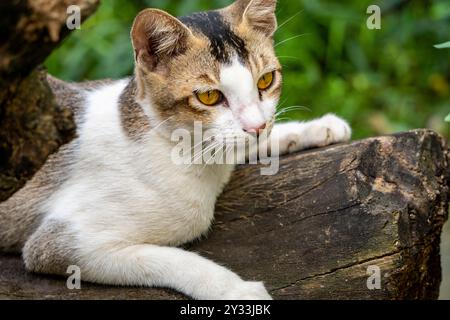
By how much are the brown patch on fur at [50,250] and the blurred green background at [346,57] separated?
2.60 meters

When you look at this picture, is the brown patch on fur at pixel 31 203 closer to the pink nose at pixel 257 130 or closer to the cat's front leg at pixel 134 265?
the cat's front leg at pixel 134 265

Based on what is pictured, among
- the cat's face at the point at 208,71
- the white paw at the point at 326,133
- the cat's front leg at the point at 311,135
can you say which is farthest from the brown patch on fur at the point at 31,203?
the white paw at the point at 326,133

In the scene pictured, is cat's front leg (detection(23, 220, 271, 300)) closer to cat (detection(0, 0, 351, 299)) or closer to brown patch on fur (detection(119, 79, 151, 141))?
cat (detection(0, 0, 351, 299))

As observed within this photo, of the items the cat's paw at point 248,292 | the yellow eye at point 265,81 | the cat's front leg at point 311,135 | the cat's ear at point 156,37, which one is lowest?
the cat's paw at point 248,292

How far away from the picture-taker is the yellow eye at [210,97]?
3467 mm

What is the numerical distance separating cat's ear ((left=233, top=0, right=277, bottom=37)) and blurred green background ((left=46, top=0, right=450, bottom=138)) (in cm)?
226

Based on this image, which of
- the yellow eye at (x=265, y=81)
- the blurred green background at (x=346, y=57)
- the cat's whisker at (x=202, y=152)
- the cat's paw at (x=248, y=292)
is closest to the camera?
the cat's paw at (x=248, y=292)

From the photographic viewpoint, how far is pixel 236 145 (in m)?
3.45

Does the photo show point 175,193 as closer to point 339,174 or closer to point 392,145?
point 339,174

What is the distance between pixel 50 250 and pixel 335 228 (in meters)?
1.39

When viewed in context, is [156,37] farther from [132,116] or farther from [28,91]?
[28,91]

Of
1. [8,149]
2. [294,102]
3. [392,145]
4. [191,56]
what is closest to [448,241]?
[294,102]
